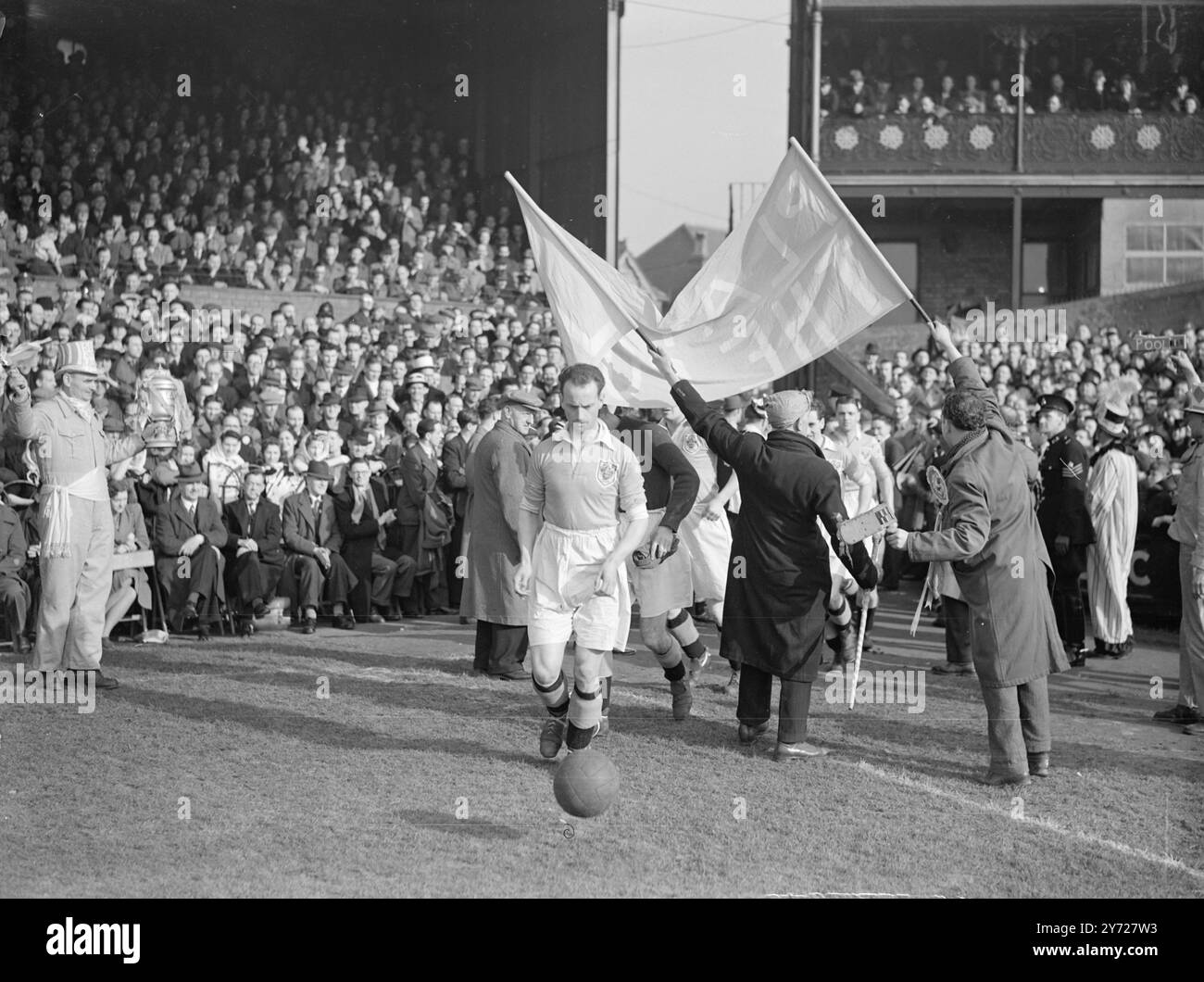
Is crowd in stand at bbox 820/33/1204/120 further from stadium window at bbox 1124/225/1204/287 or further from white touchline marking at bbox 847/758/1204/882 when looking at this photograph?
white touchline marking at bbox 847/758/1204/882

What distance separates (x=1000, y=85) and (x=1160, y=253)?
4.86 m

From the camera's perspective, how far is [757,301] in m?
9.18

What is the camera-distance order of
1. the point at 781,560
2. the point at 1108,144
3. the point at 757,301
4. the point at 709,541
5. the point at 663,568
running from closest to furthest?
the point at 781,560 < the point at 663,568 < the point at 757,301 < the point at 709,541 < the point at 1108,144

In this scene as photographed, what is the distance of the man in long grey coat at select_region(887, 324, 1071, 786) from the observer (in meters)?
6.91

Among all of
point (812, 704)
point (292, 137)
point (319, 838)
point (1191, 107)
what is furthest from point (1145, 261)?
point (319, 838)

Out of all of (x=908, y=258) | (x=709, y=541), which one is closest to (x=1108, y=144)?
(x=908, y=258)

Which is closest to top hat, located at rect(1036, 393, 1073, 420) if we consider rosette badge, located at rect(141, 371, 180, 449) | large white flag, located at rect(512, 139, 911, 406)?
large white flag, located at rect(512, 139, 911, 406)

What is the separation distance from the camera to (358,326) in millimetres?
18078

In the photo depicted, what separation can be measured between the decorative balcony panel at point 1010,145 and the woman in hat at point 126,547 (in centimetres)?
1955

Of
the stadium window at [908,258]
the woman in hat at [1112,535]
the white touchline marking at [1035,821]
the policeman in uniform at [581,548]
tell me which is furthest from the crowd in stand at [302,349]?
the white touchline marking at [1035,821]

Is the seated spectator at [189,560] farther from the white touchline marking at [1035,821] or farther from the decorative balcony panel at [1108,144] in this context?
the decorative balcony panel at [1108,144]

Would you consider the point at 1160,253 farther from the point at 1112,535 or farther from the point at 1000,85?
the point at 1112,535

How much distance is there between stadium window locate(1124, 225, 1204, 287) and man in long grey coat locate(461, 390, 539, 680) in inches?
914

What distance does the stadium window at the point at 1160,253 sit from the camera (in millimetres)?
29672
